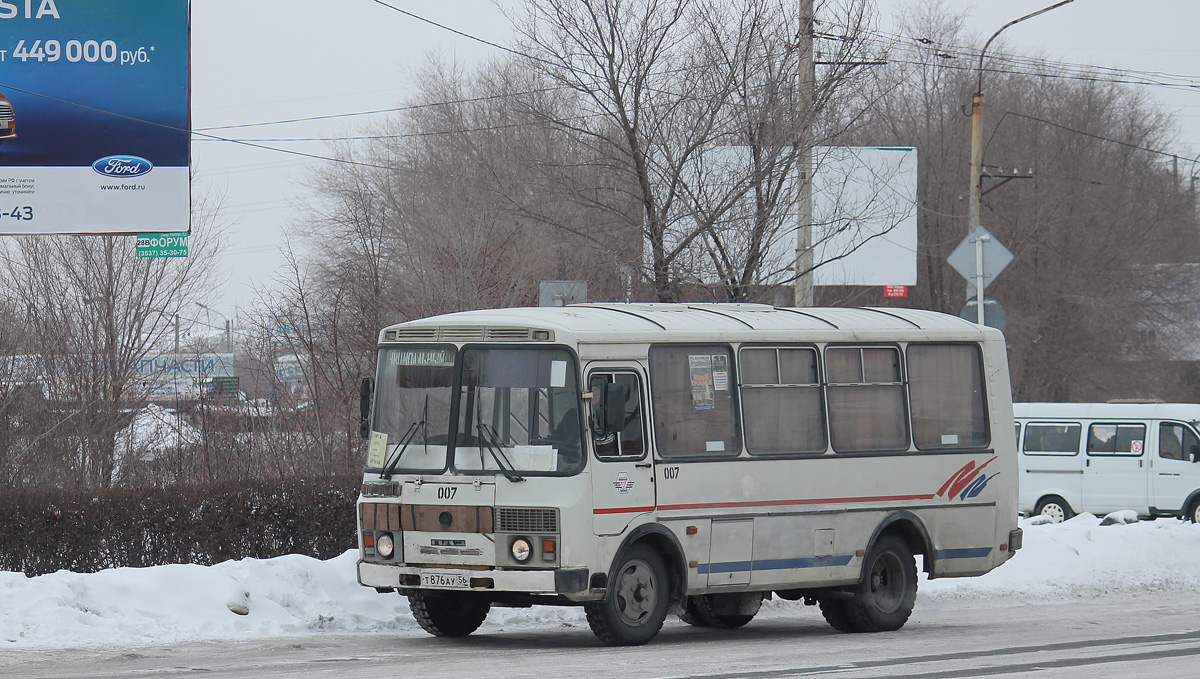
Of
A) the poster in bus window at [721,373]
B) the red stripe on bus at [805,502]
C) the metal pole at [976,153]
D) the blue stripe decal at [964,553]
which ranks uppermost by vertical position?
the metal pole at [976,153]

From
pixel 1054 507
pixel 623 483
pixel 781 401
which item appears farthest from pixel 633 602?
pixel 1054 507

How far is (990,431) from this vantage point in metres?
13.4

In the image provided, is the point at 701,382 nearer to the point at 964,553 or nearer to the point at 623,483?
the point at 623,483

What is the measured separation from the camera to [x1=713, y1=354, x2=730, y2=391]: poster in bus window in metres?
11.6

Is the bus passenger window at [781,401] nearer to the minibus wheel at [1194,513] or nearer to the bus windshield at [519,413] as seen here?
the bus windshield at [519,413]

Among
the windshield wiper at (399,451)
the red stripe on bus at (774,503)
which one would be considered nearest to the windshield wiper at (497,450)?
the windshield wiper at (399,451)

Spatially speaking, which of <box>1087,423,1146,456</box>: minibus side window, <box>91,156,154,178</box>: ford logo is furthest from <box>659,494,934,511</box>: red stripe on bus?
<box>1087,423,1146,456</box>: minibus side window

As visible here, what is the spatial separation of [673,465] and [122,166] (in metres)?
10.2

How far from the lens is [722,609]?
12.6 metres

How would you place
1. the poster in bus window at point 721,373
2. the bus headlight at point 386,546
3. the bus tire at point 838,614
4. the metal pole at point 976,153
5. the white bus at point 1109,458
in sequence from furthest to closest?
the metal pole at point 976,153, the white bus at point 1109,458, the bus tire at point 838,614, the poster in bus window at point 721,373, the bus headlight at point 386,546

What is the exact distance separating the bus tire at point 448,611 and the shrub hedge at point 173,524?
2.66 meters

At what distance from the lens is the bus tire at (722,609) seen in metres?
12.5

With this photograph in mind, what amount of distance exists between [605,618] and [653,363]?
208 cm

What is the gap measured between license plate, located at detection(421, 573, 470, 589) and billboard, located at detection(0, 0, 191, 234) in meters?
9.15
